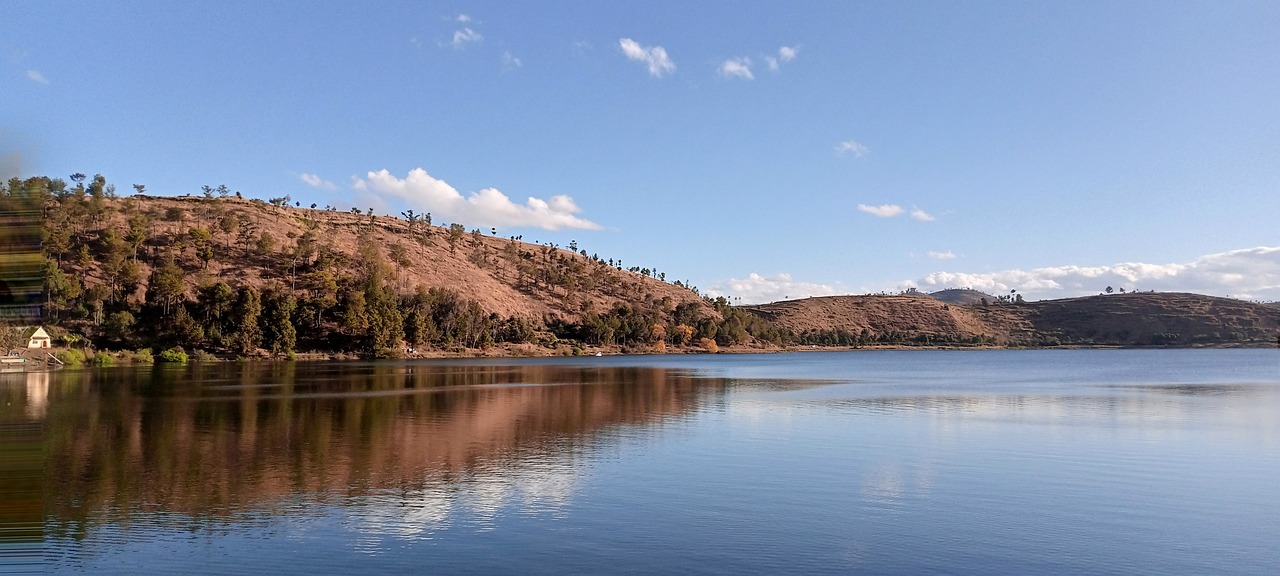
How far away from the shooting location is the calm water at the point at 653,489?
15258 mm

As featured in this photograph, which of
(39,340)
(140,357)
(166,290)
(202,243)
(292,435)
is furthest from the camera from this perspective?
(202,243)

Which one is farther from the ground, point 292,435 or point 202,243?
point 202,243

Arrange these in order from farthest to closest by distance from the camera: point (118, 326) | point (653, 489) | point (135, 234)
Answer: point (135, 234) < point (118, 326) < point (653, 489)

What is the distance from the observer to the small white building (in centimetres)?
8744

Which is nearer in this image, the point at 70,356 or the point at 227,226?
the point at 70,356

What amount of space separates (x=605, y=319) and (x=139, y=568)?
161m

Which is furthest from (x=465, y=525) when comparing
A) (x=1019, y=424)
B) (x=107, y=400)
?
(x=107, y=400)

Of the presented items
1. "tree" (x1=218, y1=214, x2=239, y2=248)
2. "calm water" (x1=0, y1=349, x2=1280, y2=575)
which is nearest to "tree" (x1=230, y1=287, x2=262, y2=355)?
"tree" (x1=218, y1=214, x2=239, y2=248)

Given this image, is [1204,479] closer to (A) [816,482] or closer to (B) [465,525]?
(A) [816,482]

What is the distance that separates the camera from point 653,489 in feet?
70.5

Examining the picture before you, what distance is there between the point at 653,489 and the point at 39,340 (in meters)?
94.7

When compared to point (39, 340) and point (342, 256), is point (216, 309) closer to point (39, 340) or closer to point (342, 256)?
point (39, 340)

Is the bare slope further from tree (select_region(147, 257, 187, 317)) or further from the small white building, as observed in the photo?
the small white building

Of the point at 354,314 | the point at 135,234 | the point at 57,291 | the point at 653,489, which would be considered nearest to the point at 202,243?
the point at 135,234
